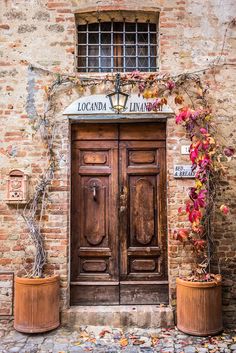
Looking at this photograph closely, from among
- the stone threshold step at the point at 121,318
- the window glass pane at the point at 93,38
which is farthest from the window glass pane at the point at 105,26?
the stone threshold step at the point at 121,318

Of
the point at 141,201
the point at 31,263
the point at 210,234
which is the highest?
the point at 141,201

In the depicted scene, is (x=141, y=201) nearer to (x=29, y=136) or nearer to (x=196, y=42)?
(x=29, y=136)

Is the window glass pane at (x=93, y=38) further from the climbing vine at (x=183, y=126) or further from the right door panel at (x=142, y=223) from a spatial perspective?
the right door panel at (x=142, y=223)

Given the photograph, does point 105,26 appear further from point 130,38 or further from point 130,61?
point 130,61

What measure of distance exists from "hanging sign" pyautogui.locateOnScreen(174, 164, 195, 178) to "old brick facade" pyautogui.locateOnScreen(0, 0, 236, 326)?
0.25 ft

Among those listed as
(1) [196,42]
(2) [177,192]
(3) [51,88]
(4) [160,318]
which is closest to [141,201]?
(2) [177,192]

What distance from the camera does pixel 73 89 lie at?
5.02 meters

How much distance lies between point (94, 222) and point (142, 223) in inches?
26.8

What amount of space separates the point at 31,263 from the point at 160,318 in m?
1.88

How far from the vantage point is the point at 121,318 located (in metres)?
4.77

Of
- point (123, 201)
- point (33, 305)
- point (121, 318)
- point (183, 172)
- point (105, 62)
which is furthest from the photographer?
point (105, 62)

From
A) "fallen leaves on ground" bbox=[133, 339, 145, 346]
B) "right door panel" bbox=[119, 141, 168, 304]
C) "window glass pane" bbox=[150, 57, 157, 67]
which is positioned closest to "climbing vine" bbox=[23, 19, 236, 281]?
"window glass pane" bbox=[150, 57, 157, 67]

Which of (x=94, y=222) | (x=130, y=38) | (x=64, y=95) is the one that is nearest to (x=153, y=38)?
(x=130, y=38)

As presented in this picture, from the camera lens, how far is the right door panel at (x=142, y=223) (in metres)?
5.02
